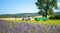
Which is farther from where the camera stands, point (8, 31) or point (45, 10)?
point (45, 10)

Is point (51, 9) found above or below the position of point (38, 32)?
below

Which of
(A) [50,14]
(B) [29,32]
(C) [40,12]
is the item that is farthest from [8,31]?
(A) [50,14]

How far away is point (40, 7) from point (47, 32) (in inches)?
1412

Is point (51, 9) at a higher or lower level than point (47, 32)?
lower

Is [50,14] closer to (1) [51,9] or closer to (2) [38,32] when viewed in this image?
(1) [51,9]

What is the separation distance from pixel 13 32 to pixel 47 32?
22.7 inches

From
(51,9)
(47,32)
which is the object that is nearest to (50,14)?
(51,9)

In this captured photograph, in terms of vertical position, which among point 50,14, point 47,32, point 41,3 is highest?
point 47,32

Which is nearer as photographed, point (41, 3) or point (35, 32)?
point (35, 32)

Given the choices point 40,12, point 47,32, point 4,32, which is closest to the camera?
point 4,32

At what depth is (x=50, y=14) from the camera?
40.7 m

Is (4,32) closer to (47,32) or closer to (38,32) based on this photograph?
(38,32)

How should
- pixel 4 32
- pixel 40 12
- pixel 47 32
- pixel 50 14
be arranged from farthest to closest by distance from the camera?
pixel 50 14, pixel 40 12, pixel 47 32, pixel 4 32

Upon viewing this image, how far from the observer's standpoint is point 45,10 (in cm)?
3878
